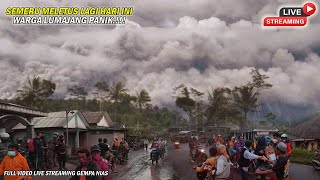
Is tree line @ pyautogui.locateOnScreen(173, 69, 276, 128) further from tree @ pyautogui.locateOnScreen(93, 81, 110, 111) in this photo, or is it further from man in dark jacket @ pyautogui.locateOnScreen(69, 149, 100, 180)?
man in dark jacket @ pyautogui.locateOnScreen(69, 149, 100, 180)

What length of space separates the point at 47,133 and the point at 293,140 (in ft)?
72.4

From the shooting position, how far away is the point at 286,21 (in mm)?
14031

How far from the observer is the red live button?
45.7 feet

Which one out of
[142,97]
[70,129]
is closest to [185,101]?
[142,97]

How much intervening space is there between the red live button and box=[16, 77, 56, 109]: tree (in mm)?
54219

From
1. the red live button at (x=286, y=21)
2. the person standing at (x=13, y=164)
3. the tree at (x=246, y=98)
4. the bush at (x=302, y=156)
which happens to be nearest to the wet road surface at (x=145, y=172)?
the red live button at (x=286, y=21)

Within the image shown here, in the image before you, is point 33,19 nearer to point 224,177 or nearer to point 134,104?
point 224,177

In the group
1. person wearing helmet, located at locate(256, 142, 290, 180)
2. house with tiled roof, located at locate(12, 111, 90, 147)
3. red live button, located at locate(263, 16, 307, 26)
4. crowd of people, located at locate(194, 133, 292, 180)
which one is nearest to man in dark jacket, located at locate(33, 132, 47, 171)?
crowd of people, located at locate(194, 133, 292, 180)

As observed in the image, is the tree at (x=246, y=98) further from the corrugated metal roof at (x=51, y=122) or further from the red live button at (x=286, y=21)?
the red live button at (x=286, y=21)

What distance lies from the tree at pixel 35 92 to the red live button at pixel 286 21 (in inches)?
2135

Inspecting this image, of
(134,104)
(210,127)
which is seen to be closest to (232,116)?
(210,127)

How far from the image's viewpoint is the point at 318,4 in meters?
17.2

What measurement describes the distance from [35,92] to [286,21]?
193 feet

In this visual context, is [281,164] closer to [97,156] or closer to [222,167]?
[222,167]
